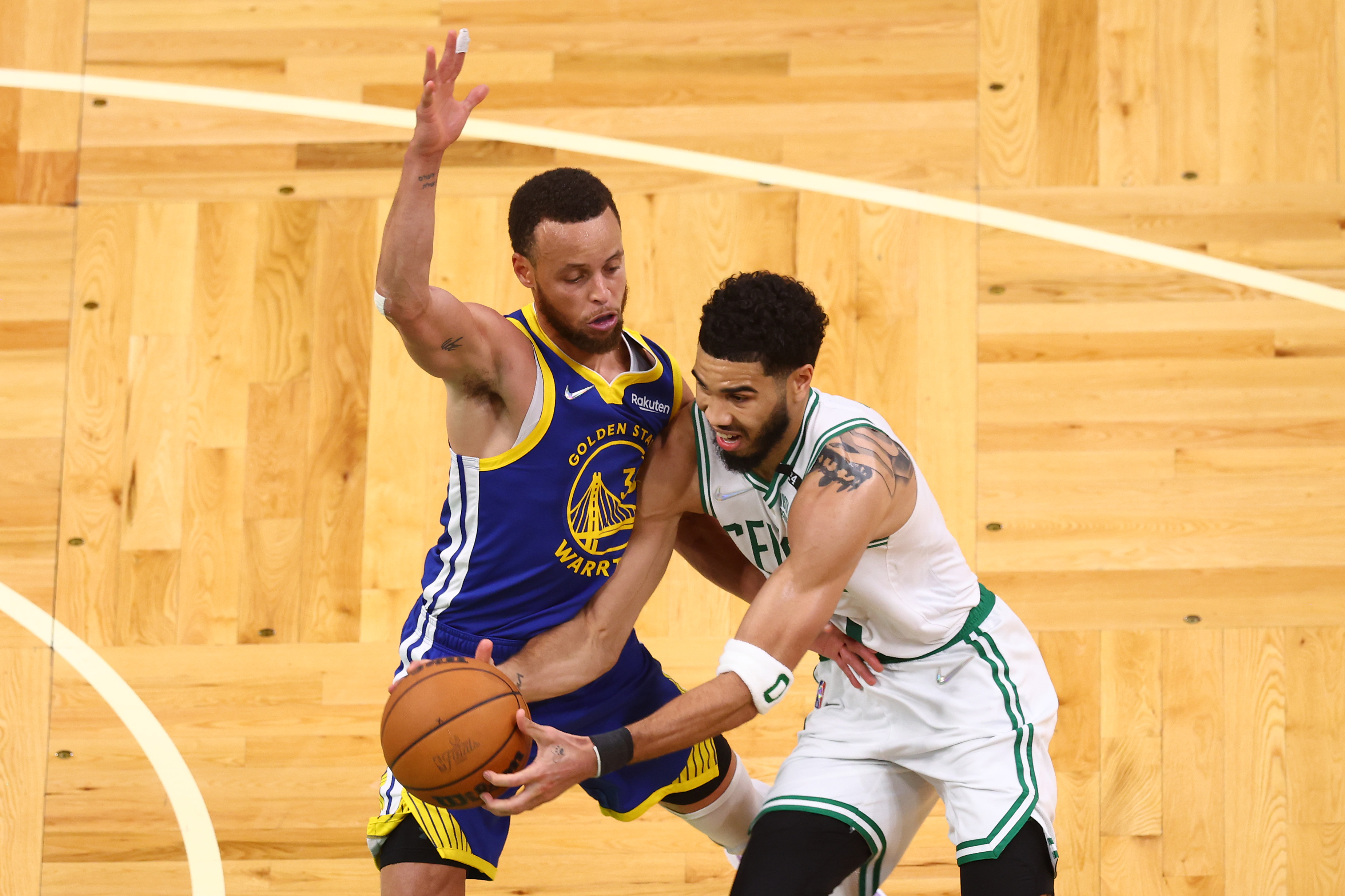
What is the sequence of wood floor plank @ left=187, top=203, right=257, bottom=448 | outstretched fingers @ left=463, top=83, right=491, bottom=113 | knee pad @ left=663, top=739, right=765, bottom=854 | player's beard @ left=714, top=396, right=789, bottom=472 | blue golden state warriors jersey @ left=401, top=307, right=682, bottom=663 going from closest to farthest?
outstretched fingers @ left=463, top=83, right=491, bottom=113 < player's beard @ left=714, top=396, right=789, bottom=472 < blue golden state warriors jersey @ left=401, top=307, right=682, bottom=663 < knee pad @ left=663, top=739, right=765, bottom=854 < wood floor plank @ left=187, top=203, right=257, bottom=448

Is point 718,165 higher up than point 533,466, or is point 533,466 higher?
point 718,165

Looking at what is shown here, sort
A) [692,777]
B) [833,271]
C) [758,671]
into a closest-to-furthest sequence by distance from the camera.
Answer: [758,671] < [692,777] < [833,271]

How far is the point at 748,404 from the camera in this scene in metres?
3.38

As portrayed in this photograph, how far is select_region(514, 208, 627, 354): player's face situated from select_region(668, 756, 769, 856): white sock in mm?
1385

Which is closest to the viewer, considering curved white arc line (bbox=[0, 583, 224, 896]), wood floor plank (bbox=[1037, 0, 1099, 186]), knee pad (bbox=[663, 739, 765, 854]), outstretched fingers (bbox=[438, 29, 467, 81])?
outstretched fingers (bbox=[438, 29, 467, 81])

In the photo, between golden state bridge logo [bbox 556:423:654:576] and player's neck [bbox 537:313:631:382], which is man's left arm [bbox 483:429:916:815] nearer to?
golden state bridge logo [bbox 556:423:654:576]

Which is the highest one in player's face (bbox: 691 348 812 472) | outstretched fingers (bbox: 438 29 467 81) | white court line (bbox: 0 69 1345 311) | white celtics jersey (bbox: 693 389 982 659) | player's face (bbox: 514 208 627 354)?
white court line (bbox: 0 69 1345 311)

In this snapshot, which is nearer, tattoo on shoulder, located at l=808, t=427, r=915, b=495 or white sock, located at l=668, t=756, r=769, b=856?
tattoo on shoulder, located at l=808, t=427, r=915, b=495

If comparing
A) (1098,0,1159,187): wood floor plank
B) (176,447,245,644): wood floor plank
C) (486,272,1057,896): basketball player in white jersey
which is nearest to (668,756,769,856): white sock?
(486,272,1057,896): basketball player in white jersey

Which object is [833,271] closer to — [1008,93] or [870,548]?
[1008,93]

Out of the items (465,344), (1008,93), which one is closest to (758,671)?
(465,344)

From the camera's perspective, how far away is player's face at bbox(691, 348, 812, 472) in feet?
11.0

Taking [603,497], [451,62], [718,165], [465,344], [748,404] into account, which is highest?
[718,165]

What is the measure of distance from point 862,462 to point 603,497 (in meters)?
0.68
